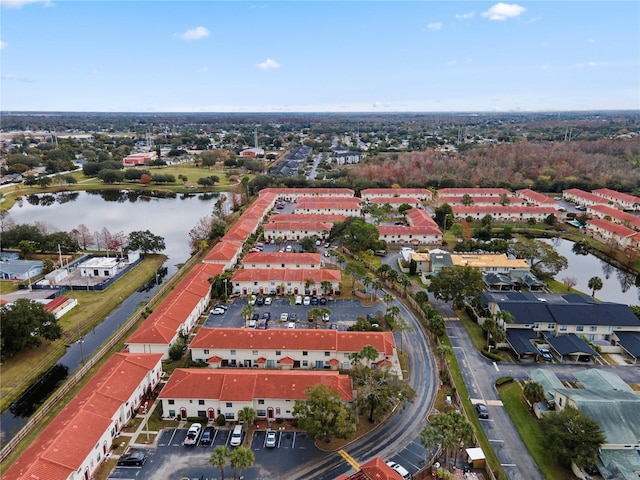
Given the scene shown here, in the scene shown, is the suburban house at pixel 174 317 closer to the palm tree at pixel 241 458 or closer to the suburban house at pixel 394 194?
the palm tree at pixel 241 458

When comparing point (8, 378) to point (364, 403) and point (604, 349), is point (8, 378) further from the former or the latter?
point (604, 349)

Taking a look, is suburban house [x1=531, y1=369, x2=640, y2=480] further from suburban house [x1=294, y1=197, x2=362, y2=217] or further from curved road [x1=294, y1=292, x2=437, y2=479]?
suburban house [x1=294, y1=197, x2=362, y2=217]

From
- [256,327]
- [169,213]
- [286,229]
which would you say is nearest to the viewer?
[256,327]

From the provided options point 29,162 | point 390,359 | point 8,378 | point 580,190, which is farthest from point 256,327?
point 29,162

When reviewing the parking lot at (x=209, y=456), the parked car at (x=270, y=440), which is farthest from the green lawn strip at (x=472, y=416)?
the parked car at (x=270, y=440)

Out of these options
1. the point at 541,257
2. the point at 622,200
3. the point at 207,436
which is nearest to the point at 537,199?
the point at 622,200

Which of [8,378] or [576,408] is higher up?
[576,408]
